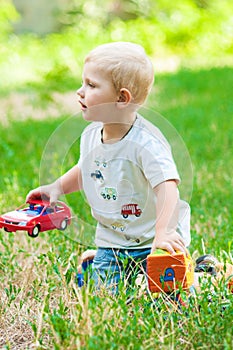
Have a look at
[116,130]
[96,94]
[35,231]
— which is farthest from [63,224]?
[96,94]

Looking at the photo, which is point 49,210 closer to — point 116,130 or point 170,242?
point 116,130

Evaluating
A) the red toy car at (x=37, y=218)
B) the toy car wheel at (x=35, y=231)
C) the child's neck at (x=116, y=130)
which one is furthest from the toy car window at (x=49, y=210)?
the child's neck at (x=116, y=130)

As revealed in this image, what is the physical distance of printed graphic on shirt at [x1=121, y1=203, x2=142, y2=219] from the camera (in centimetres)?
279

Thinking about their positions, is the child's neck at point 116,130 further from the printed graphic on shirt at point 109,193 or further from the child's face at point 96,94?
the printed graphic on shirt at point 109,193

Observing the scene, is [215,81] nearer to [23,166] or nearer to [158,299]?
[23,166]

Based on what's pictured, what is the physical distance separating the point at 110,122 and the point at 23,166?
8.63ft

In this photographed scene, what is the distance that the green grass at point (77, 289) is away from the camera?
221cm

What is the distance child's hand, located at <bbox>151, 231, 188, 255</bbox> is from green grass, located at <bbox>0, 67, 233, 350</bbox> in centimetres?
20

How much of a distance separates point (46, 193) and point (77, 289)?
65 cm

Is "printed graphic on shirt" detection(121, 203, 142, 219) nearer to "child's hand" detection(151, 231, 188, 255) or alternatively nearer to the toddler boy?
the toddler boy

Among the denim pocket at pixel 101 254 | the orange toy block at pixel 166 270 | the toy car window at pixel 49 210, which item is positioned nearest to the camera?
the orange toy block at pixel 166 270

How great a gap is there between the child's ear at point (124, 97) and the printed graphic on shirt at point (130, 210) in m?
0.40

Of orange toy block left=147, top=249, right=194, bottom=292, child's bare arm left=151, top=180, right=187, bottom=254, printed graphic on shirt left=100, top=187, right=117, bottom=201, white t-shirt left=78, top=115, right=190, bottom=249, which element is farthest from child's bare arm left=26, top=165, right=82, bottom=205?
orange toy block left=147, top=249, right=194, bottom=292

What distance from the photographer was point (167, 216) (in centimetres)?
264
